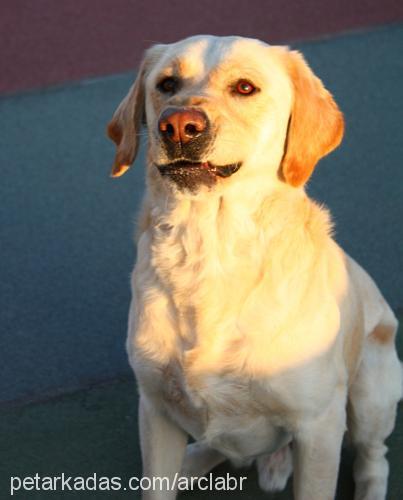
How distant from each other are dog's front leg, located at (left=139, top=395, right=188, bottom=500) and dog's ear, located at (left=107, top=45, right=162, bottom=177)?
0.75m

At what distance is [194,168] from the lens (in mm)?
2352

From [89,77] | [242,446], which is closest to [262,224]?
[242,446]

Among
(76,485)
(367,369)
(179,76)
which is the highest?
(179,76)

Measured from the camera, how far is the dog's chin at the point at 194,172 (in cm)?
235

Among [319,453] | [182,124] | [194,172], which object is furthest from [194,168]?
[319,453]

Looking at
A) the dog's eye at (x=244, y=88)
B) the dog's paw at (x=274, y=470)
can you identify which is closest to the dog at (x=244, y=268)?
the dog's eye at (x=244, y=88)

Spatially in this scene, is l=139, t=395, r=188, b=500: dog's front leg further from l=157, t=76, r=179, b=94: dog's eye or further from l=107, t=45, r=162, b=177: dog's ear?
l=157, t=76, r=179, b=94: dog's eye

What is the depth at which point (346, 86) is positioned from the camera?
6.30 metres

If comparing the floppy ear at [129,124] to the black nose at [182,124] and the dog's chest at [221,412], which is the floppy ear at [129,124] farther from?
the dog's chest at [221,412]

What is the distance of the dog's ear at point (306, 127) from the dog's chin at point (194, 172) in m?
0.18

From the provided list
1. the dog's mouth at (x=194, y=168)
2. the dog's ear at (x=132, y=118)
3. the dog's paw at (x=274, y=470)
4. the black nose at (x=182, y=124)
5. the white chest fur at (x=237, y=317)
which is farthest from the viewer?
the dog's paw at (x=274, y=470)

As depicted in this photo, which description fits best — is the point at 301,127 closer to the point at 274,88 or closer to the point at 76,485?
the point at 274,88

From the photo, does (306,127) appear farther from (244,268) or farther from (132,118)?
(132,118)

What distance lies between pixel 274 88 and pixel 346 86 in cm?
400
